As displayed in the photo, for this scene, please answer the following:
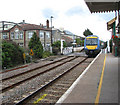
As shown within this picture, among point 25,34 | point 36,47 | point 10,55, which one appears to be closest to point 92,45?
point 36,47

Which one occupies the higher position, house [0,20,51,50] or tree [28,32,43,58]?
house [0,20,51,50]

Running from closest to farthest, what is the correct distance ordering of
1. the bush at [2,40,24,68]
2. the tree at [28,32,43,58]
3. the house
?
1. the bush at [2,40,24,68]
2. the tree at [28,32,43,58]
3. the house

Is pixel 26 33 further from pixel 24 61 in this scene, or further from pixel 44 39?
pixel 24 61

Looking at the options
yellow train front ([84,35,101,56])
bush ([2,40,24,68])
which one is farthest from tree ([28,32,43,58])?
yellow train front ([84,35,101,56])

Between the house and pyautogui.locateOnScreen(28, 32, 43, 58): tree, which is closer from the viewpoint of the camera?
pyautogui.locateOnScreen(28, 32, 43, 58): tree

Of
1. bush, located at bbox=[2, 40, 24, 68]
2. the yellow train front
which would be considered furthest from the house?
bush, located at bbox=[2, 40, 24, 68]

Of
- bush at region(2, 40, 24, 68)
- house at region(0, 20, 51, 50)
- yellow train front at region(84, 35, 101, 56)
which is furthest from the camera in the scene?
house at region(0, 20, 51, 50)

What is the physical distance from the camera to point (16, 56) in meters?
17.1

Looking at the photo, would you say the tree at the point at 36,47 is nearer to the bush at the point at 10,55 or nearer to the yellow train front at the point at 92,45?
the bush at the point at 10,55

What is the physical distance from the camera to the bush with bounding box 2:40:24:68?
15145 millimetres

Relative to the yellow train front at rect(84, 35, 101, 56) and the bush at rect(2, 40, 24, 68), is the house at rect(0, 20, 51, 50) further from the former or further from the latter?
the bush at rect(2, 40, 24, 68)

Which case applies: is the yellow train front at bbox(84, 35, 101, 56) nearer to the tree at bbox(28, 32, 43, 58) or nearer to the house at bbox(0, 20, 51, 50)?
the tree at bbox(28, 32, 43, 58)

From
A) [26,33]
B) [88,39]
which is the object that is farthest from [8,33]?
[88,39]

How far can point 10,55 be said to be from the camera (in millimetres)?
15906
